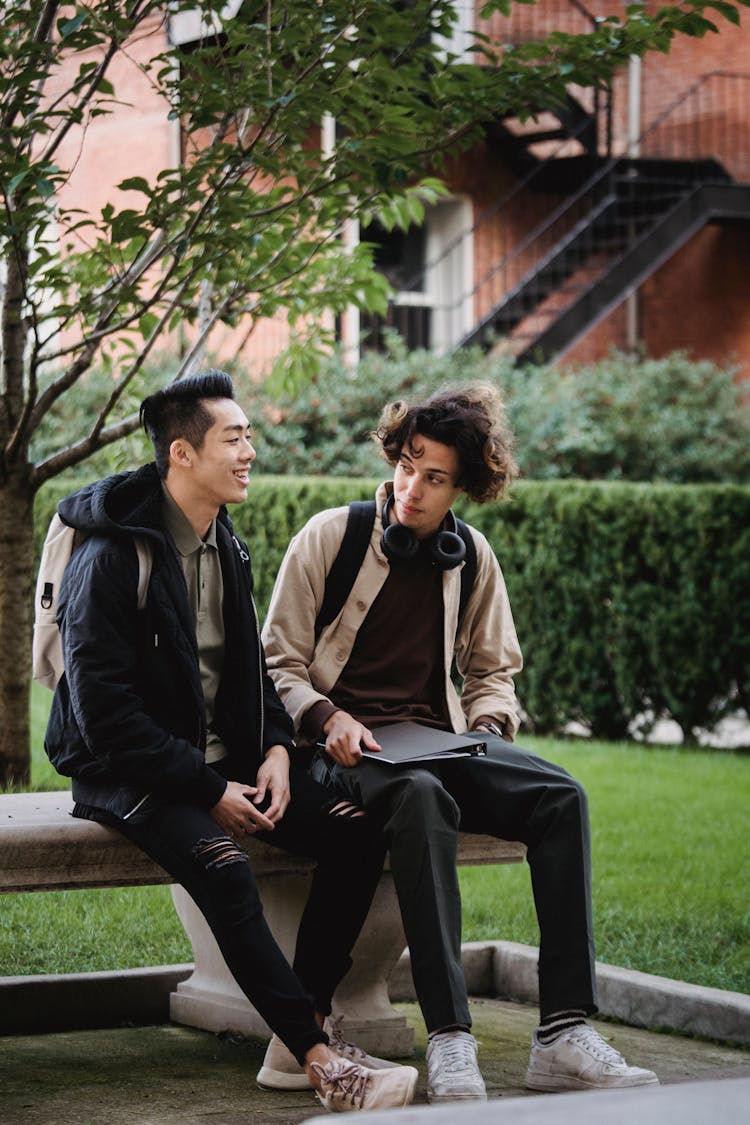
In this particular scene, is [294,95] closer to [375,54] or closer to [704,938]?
[375,54]

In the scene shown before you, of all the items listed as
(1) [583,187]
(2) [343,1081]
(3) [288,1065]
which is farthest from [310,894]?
(1) [583,187]

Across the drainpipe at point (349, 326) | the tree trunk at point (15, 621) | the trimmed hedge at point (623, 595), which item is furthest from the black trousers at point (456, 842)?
the drainpipe at point (349, 326)

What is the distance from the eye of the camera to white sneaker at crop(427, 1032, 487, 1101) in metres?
3.81

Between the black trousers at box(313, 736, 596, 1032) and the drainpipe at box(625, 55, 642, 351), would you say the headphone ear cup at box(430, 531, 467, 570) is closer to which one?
the black trousers at box(313, 736, 596, 1032)

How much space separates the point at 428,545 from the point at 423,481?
20 cm

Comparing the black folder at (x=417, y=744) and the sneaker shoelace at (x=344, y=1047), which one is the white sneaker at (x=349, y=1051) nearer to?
the sneaker shoelace at (x=344, y=1047)

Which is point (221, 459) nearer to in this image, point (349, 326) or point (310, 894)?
point (310, 894)

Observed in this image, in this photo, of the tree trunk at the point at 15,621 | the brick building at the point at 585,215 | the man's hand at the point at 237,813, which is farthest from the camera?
the brick building at the point at 585,215

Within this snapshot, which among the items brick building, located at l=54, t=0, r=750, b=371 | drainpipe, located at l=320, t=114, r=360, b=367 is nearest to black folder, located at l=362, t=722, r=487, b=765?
drainpipe, located at l=320, t=114, r=360, b=367

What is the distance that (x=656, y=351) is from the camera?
813 inches

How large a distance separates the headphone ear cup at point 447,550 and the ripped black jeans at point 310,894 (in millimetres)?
776

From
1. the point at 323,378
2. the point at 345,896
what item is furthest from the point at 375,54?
the point at 323,378

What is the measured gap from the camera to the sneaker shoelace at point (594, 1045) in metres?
4.01

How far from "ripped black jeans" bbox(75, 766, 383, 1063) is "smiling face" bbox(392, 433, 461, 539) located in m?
0.86
